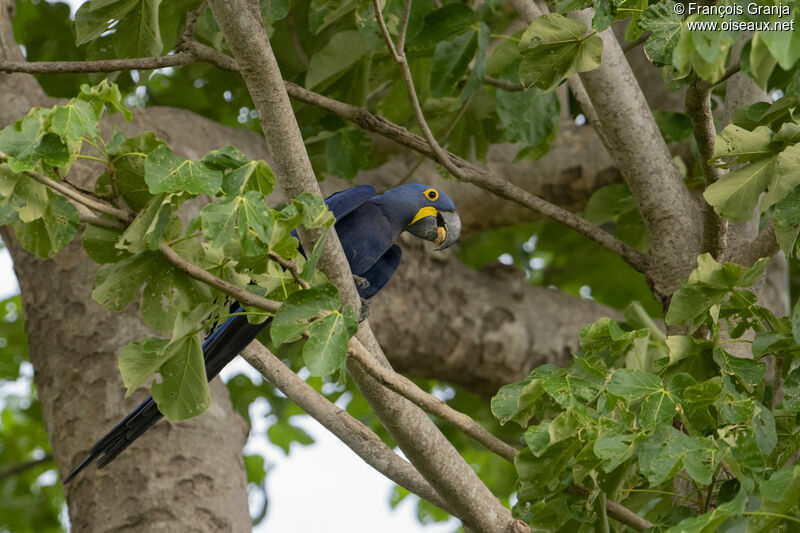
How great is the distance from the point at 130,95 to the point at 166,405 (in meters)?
2.92

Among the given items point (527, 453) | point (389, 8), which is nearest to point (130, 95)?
point (389, 8)

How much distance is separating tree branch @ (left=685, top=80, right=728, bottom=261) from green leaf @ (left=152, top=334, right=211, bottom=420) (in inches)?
48.0

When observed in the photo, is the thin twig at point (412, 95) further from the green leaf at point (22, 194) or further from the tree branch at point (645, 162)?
the green leaf at point (22, 194)

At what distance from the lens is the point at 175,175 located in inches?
62.1

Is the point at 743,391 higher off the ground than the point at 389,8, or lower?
lower

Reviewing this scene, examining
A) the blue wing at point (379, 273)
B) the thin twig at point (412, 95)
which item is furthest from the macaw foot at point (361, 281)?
the thin twig at point (412, 95)

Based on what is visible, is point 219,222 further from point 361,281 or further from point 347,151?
point 347,151

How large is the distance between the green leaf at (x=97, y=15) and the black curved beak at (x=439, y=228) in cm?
129

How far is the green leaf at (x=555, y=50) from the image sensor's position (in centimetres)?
205

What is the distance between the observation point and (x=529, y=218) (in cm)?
438

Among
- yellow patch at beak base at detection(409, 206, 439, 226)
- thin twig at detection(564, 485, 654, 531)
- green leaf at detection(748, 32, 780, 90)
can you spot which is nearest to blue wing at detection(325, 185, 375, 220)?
yellow patch at beak base at detection(409, 206, 439, 226)

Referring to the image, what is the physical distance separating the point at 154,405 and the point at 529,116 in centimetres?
160

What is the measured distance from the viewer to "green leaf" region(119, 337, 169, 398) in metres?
1.76

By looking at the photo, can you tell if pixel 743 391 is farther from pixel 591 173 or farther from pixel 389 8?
pixel 591 173
